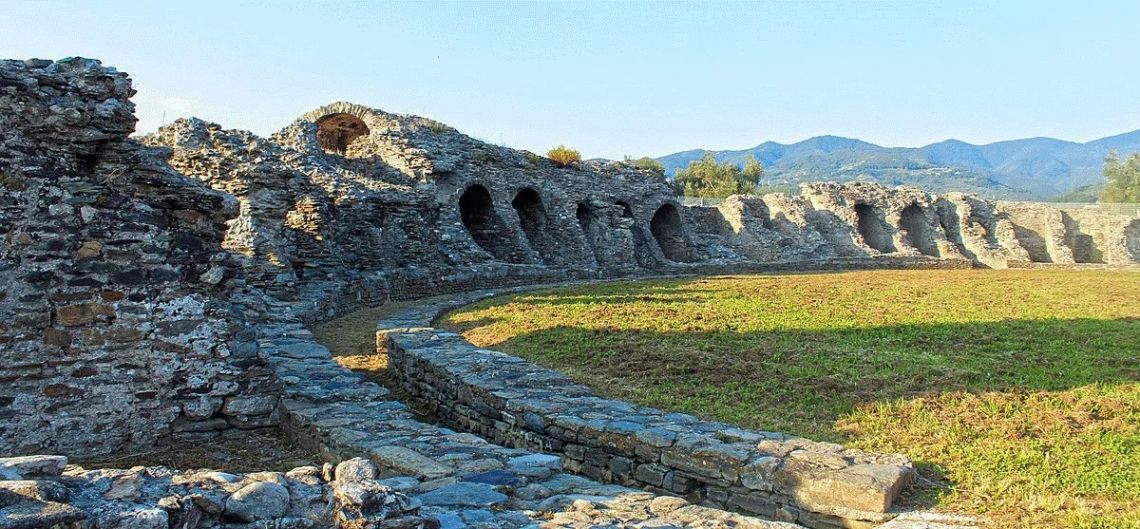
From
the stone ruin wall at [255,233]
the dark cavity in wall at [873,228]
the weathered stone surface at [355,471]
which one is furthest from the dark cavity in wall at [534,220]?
the weathered stone surface at [355,471]

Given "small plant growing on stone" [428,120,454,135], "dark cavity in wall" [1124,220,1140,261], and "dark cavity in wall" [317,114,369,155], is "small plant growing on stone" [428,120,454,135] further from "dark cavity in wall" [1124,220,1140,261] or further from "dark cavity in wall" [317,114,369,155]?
"dark cavity in wall" [1124,220,1140,261]

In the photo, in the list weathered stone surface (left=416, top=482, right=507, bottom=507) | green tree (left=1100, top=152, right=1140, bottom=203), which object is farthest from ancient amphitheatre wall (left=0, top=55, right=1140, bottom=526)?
green tree (left=1100, top=152, right=1140, bottom=203)

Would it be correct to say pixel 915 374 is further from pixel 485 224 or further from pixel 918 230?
pixel 918 230

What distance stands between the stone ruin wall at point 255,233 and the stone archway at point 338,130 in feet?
0.41

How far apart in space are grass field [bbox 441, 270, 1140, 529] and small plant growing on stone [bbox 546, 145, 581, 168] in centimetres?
1356

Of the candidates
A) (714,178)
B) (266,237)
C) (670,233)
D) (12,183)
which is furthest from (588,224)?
(714,178)

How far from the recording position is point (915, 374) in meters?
6.82

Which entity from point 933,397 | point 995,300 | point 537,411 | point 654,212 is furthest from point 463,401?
point 654,212

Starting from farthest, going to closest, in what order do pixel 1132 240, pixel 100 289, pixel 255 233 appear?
1. pixel 1132 240
2. pixel 255 233
3. pixel 100 289

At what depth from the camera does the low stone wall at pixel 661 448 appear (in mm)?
3994

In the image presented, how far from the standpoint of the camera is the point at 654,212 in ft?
91.1

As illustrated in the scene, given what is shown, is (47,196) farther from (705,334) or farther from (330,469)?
(705,334)

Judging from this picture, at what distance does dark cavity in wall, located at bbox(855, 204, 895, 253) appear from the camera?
31672mm

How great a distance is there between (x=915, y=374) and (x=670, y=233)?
71.7 feet
